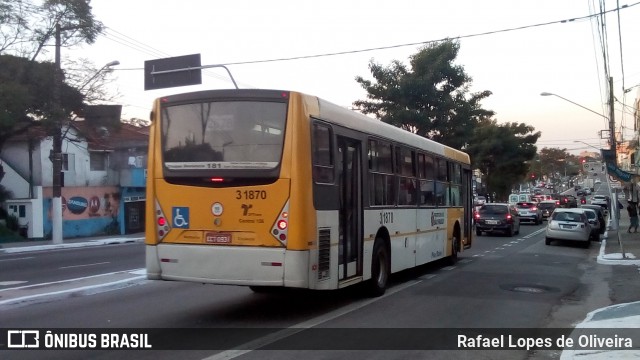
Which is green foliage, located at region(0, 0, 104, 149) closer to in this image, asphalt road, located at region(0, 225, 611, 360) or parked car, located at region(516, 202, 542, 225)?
asphalt road, located at region(0, 225, 611, 360)

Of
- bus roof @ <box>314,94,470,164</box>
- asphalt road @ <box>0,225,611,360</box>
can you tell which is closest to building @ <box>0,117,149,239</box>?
asphalt road @ <box>0,225,611,360</box>

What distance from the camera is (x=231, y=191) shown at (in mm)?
9281

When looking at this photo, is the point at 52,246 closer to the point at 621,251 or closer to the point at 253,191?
the point at 253,191

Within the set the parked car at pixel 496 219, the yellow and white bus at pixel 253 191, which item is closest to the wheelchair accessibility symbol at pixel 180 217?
the yellow and white bus at pixel 253 191

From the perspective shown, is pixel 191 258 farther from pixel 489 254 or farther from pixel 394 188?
pixel 489 254

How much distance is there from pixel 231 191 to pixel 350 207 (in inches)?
89.0

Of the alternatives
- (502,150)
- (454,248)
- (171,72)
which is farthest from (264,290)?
(502,150)

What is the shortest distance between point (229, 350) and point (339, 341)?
1459 millimetres

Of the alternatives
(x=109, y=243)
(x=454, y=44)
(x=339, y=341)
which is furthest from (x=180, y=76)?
(x=454, y=44)

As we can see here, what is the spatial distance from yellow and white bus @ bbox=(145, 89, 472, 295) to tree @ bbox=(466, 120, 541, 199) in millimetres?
49144

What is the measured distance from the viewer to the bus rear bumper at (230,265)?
8891 mm

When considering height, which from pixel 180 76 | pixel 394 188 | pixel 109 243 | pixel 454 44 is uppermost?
pixel 454 44

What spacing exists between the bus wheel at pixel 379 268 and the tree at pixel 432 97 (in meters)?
27.4

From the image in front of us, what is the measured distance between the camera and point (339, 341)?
8320 mm
